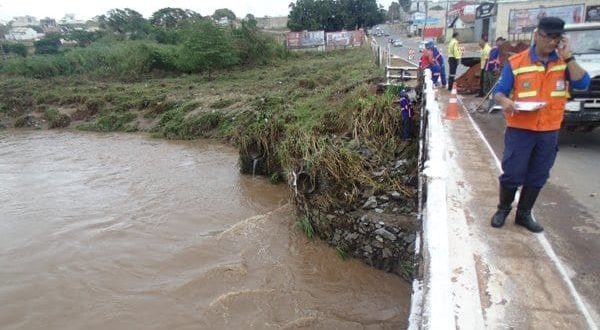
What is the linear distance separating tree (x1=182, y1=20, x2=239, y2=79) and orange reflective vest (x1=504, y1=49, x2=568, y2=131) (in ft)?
85.6

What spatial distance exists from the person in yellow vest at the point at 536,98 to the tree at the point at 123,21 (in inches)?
2306

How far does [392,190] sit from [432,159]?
2446 mm

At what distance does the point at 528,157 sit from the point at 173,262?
5.79 meters

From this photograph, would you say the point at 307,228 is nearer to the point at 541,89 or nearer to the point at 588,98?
the point at 541,89

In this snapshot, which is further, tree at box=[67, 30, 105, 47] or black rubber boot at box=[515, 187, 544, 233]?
tree at box=[67, 30, 105, 47]

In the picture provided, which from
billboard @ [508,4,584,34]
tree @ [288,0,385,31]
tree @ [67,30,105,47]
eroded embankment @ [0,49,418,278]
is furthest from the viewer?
tree @ [288,0,385,31]

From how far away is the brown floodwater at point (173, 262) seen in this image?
5.79 m

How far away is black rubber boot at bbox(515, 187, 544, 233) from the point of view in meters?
3.97

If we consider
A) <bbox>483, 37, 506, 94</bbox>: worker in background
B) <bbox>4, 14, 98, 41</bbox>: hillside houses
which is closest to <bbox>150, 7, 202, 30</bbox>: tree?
<bbox>4, 14, 98, 41</bbox>: hillside houses

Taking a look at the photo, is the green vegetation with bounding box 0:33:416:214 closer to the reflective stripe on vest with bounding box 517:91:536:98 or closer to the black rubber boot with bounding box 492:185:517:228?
the black rubber boot with bounding box 492:185:517:228

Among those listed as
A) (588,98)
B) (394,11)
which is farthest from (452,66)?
(394,11)

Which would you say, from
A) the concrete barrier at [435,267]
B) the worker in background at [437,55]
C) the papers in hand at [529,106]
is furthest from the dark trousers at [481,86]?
the papers in hand at [529,106]

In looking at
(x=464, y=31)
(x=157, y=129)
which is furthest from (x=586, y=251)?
(x=464, y=31)

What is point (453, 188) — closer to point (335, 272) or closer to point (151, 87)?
point (335, 272)
